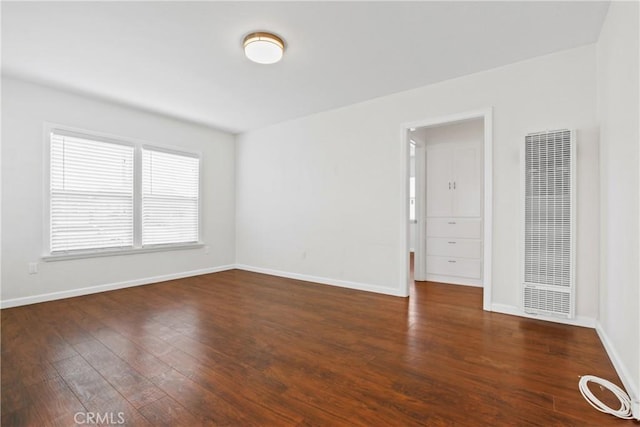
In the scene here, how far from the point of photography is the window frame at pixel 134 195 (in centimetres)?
372

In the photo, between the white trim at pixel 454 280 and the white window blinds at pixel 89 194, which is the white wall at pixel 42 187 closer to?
the white window blinds at pixel 89 194

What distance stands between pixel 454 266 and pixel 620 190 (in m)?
2.85

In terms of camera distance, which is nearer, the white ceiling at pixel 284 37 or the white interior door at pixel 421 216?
the white ceiling at pixel 284 37

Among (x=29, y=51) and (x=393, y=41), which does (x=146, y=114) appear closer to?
(x=29, y=51)

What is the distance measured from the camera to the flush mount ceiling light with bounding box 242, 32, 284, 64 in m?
2.64

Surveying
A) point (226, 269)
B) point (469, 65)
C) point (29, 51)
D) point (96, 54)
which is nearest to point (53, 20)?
point (96, 54)

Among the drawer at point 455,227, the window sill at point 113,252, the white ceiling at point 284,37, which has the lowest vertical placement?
the window sill at point 113,252

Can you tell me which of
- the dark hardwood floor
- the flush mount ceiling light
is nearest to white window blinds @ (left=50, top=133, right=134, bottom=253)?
the dark hardwood floor

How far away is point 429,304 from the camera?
141 inches

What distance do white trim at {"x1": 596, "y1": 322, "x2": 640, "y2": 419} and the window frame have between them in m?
5.39

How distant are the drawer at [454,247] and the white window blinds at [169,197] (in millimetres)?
4134

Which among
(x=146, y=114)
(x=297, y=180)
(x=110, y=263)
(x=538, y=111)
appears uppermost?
(x=146, y=114)

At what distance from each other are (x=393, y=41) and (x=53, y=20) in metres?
2.88

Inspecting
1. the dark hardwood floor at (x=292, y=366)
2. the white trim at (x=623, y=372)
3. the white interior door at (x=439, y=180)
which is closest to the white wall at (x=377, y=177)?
the white trim at (x=623, y=372)
